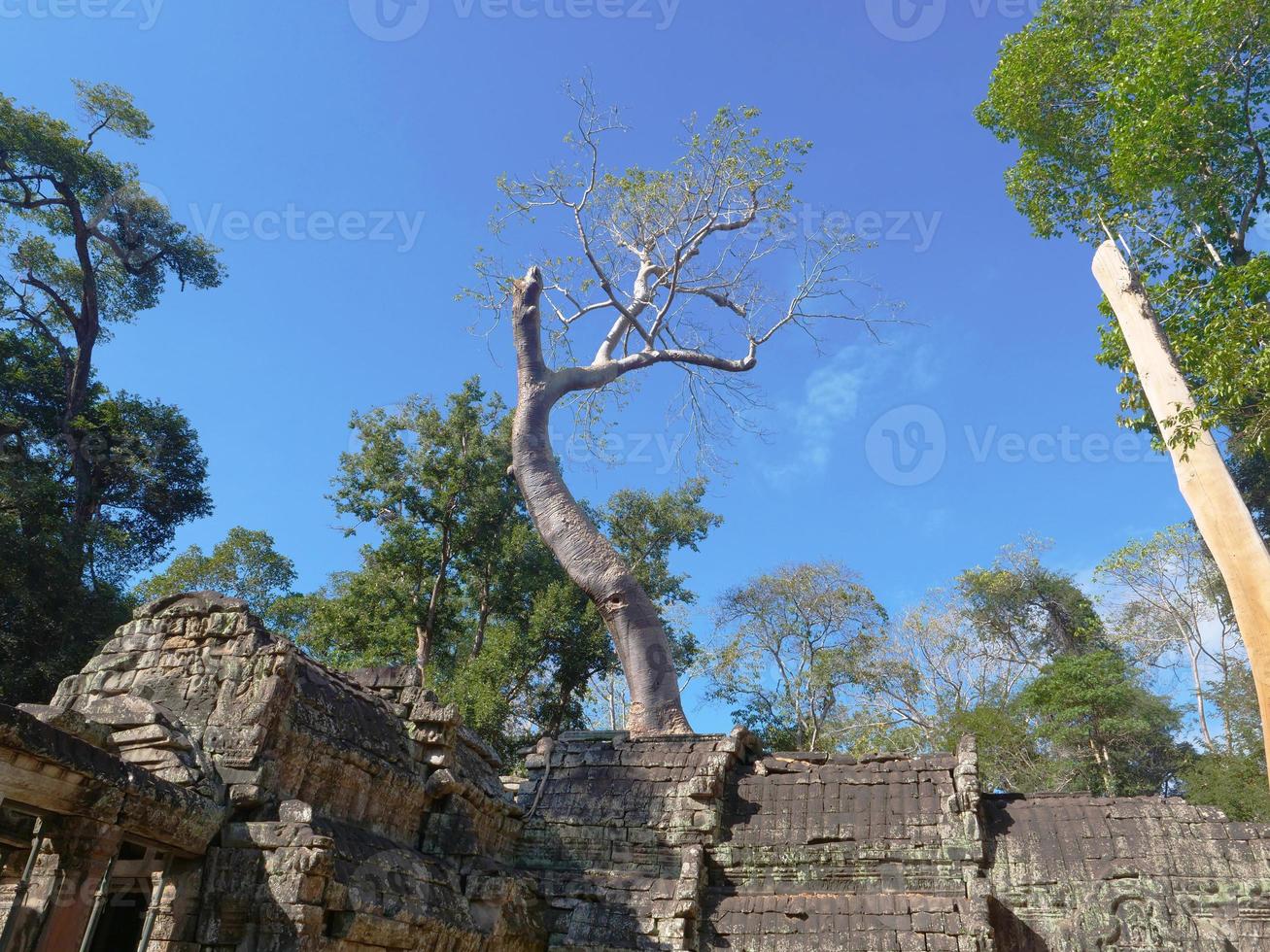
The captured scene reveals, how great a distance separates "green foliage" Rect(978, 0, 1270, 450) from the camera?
8.88 metres

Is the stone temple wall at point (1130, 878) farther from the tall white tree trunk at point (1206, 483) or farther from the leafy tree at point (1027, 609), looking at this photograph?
the leafy tree at point (1027, 609)

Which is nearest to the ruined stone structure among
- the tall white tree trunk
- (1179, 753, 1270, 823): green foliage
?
the tall white tree trunk

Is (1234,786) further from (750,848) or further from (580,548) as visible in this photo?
(580,548)

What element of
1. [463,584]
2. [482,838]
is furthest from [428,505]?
[482,838]

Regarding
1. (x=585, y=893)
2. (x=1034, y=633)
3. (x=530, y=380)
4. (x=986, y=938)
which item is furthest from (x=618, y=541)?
(x=986, y=938)

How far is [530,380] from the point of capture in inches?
620

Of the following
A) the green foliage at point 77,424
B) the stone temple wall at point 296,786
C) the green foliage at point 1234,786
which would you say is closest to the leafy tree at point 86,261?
the green foliage at point 77,424

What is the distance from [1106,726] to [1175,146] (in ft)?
42.8

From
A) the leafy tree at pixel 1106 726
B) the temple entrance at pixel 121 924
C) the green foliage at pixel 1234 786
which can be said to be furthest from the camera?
the leafy tree at pixel 1106 726

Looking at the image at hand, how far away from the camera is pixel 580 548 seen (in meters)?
13.8

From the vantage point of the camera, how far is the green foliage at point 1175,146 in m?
8.88

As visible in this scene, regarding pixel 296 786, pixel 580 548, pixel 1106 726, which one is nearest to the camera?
pixel 296 786

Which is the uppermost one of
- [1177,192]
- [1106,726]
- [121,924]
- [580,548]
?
[1177,192]

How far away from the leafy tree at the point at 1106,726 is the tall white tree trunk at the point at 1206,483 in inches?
417
